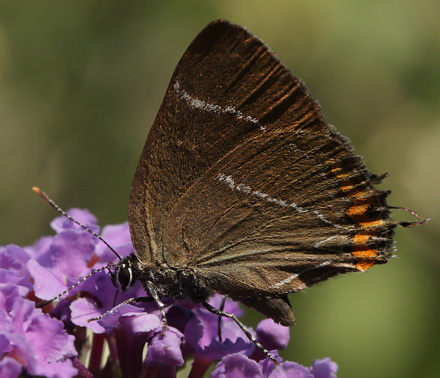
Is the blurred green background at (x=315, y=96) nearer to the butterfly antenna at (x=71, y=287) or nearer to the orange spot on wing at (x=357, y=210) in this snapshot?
the orange spot on wing at (x=357, y=210)

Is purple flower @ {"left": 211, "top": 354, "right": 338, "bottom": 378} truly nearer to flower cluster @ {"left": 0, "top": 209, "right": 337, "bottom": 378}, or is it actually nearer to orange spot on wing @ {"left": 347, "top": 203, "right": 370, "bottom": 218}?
flower cluster @ {"left": 0, "top": 209, "right": 337, "bottom": 378}

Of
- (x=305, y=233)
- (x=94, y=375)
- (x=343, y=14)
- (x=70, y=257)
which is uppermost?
(x=343, y=14)

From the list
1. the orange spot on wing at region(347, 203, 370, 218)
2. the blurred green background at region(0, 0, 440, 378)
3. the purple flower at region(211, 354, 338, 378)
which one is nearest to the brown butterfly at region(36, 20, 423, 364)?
the orange spot on wing at region(347, 203, 370, 218)

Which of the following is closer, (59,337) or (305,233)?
(59,337)

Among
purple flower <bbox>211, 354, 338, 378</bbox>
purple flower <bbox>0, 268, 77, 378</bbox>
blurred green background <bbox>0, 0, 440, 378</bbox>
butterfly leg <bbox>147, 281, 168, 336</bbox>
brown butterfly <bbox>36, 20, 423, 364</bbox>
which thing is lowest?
purple flower <bbox>0, 268, 77, 378</bbox>

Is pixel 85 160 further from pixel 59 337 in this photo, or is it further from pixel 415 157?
pixel 59 337

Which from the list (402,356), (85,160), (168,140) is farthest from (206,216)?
(85,160)

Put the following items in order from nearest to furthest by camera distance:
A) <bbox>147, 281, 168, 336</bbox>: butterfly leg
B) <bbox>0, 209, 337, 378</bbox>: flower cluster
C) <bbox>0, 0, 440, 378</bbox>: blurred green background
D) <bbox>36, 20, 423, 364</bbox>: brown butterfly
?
<bbox>0, 209, 337, 378</bbox>: flower cluster, <bbox>147, 281, 168, 336</bbox>: butterfly leg, <bbox>36, 20, 423, 364</bbox>: brown butterfly, <bbox>0, 0, 440, 378</bbox>: blurred green background
